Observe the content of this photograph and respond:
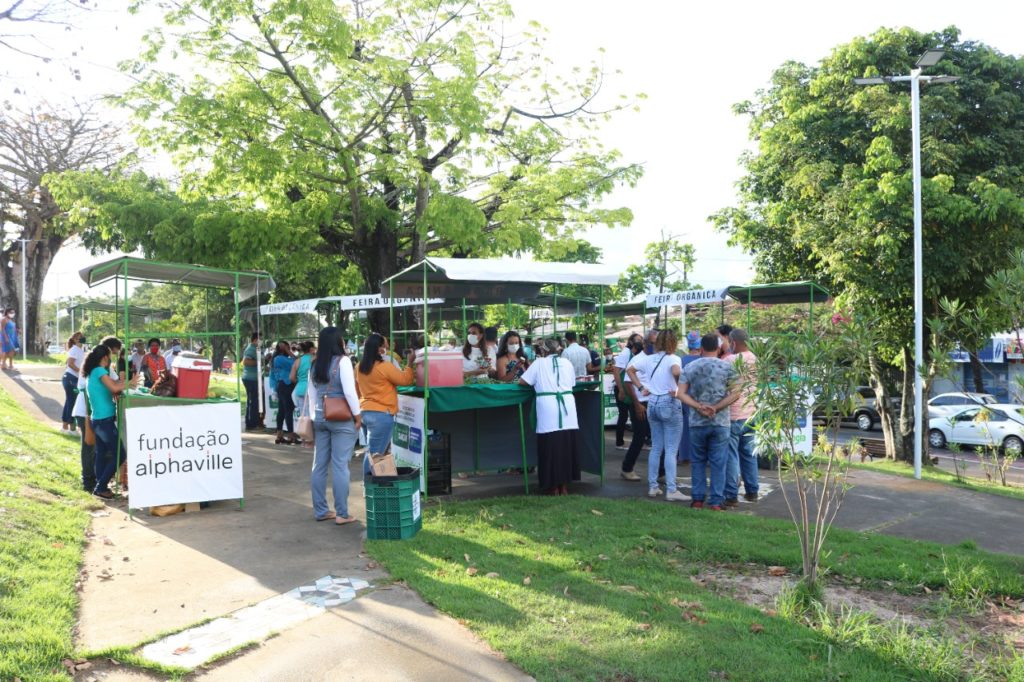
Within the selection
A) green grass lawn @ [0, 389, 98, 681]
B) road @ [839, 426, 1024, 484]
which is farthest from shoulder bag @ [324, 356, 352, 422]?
road @ [839, 426, 1024, 484]

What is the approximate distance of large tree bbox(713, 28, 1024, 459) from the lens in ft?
47.5

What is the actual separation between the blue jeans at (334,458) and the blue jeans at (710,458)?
3649 millimetres

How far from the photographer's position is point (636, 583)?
19.1 feet

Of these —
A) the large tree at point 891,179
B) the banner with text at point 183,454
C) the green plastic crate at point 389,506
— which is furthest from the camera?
the large tree at point 891,179

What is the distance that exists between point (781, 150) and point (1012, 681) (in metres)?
14.9

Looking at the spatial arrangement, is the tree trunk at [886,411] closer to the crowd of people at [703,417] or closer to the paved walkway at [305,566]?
the paved walkway at [305,566]

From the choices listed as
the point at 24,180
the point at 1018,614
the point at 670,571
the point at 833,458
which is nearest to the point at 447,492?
the point at 670,571

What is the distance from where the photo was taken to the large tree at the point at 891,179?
1448 centimetres

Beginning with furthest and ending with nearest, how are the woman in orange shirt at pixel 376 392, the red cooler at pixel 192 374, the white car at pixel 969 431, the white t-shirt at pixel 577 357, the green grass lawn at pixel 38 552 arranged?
1. the white car at pixel 969 431
2. the white t-shirt at pixel 577 357
3. the red cooler at pixel 192 374
4. the woman in orange shirt at pixel 376 392
5. the green grass lawn at pixel 38 552

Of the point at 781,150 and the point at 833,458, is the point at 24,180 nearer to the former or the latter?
the point at 781,150

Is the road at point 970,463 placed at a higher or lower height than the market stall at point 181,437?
lower

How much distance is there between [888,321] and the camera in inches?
634

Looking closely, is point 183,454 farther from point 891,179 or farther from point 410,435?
point 891,179

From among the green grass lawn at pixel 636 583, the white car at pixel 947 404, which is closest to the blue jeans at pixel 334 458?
the green grass lawn at pixel 636 583
